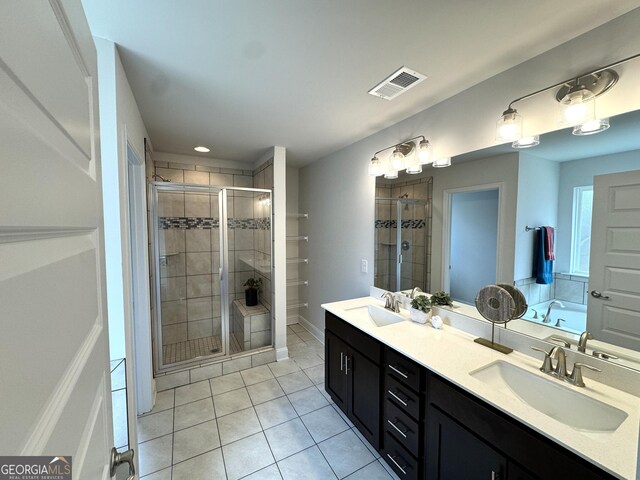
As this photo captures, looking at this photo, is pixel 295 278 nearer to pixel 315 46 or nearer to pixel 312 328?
pixel 312 328

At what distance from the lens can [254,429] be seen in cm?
204

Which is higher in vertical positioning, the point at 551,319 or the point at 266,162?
the point at 266,162

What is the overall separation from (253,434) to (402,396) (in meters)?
1.22

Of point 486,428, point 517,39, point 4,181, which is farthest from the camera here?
point 517,39

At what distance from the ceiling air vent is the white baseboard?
2817mm

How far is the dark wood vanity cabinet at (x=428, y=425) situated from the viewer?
99cm

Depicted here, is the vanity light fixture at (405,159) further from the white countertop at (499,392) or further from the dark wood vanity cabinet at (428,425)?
the dark wood vanity cabinet at (428,425)

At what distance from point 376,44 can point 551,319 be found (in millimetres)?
1731

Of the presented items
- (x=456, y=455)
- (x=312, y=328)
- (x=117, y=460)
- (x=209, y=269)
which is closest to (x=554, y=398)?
(x=456, y=455)

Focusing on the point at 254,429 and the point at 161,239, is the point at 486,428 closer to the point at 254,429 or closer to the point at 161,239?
the point at 254,429

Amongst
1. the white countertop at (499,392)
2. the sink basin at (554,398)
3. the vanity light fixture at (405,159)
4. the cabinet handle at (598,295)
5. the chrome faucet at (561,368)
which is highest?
the vanity light fixture at (405,159)

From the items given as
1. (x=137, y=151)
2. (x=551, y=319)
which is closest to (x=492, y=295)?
(x=551, y=319)

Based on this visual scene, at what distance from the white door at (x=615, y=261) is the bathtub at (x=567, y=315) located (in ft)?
0.10

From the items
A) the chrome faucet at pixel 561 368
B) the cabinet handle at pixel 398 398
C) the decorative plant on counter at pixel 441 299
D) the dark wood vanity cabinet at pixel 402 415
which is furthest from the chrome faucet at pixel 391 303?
the chrome faucet at pixel 561 368
